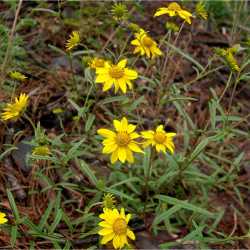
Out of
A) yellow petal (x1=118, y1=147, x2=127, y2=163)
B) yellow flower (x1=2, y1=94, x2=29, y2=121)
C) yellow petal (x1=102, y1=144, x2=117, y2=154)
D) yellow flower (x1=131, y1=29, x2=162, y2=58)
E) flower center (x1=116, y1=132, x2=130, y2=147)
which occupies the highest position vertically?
yellow flower (x1=131, y1=29, x2=162, y2=58)

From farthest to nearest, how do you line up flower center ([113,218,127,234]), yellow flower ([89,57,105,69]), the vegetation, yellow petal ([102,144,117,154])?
yellow flower ([89,57,105,69]), the vegetation, yellow petal ([102,144,117,154]), flower center ([113,218,127,234])

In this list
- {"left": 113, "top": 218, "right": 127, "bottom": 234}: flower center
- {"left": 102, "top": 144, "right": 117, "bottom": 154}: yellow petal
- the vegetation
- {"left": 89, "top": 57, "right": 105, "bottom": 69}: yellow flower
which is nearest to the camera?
{"left": 113, "top": 218, "right": 127, "bottom": 234}: flower center

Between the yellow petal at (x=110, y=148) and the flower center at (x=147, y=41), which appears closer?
the yellow petal at (x=110, y=148)

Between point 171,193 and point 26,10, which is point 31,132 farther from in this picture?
point 26,10

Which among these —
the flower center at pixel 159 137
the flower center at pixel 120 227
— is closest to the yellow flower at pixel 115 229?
the flower center at pixel 120 227

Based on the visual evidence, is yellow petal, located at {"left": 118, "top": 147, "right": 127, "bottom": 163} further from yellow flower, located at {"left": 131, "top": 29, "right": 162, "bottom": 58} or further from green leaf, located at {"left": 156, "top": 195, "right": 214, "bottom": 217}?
yellow flower, located at {"left": 131, "top": 29, "right": 162, "bottom": 58}

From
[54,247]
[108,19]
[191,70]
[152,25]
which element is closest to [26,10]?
[108,19]

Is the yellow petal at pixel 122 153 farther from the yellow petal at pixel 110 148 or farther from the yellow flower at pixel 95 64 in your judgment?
the yellow flower at pixel 95 64

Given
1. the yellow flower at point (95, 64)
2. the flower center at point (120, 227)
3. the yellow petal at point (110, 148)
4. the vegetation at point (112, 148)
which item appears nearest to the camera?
the flower center at point (120, 227)

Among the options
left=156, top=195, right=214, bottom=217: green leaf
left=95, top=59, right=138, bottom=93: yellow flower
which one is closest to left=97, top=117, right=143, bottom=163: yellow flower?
left=95, top=59, right=138, bottom=93: yellow flower
